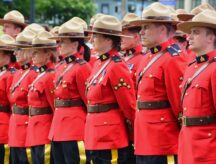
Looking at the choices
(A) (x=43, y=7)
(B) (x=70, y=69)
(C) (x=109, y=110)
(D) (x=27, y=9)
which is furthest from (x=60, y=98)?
(A) (x=43, y=7)

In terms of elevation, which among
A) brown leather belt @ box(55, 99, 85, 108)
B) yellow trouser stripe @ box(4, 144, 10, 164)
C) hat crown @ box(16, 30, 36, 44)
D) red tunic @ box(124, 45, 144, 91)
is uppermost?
hat crown @ box(16, 30, 36, 44)

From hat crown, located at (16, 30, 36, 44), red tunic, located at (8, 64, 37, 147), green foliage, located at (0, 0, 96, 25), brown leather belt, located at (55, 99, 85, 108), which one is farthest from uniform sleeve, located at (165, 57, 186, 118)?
green foliage, located at (0, 0, 96, 25)

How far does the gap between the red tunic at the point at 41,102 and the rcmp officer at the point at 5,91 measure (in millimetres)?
908

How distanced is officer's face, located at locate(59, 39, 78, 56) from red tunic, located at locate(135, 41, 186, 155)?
163 centimetres

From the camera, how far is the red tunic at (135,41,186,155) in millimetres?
6668

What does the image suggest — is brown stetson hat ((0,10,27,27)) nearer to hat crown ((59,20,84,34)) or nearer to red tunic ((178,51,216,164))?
hat crown ((59,20,84,34))

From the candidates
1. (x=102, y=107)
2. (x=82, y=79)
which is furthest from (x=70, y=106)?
(x=102, y=107)

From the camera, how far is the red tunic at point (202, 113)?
584 cm

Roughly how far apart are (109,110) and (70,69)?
950 millimetres

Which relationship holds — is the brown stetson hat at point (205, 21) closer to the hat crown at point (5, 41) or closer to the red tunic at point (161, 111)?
the red tunic at point (161, 111)

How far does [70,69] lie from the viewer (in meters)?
8.09

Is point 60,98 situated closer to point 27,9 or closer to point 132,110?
point 132,110

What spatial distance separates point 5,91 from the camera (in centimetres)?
945

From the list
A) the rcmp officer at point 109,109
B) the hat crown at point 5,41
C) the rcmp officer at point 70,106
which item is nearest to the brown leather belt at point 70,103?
the rcmp officer at point 70,106
